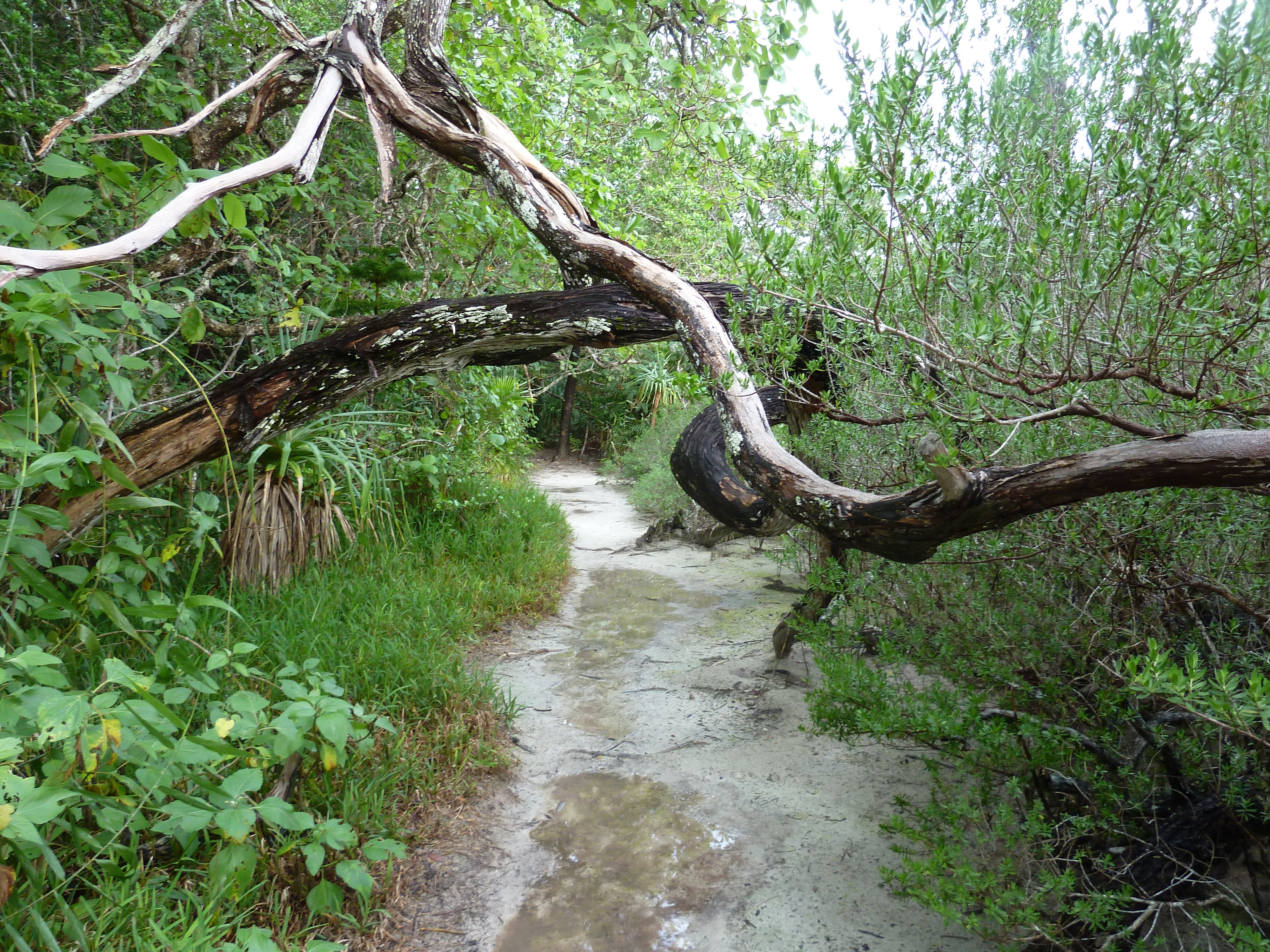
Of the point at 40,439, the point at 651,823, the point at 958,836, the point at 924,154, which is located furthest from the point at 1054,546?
the point at 40,439

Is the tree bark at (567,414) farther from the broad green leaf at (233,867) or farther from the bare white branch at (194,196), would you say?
the broad green leaf at (233,867)

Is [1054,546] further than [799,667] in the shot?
No

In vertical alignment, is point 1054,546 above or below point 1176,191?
below

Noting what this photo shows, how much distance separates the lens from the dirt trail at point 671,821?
2348mm

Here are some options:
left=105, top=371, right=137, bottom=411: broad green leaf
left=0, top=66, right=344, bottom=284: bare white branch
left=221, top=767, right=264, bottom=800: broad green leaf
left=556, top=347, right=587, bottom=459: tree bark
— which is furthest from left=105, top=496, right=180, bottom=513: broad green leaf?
left=556, top=347, right=587, bottom=459: tree bark

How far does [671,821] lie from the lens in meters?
2.88

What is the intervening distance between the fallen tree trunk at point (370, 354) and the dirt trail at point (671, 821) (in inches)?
69.4

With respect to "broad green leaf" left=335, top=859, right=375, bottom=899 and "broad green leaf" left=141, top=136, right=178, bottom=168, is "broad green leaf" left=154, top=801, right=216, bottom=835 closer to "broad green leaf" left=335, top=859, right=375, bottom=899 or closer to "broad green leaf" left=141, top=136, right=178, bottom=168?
"broad green leaf" left=335, top=859, right=375, bottom=899

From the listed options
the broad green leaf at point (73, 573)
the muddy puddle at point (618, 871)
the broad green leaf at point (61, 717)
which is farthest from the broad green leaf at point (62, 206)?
the muddy puddle at point (618, 871)

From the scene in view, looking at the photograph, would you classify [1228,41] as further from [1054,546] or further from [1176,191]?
[1054,546]

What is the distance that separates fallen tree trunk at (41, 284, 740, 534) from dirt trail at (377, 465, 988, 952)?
1.76 meters

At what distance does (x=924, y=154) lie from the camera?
220cm

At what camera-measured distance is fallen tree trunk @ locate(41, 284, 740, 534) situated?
288 cm

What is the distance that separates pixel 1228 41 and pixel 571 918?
2.85 metres
